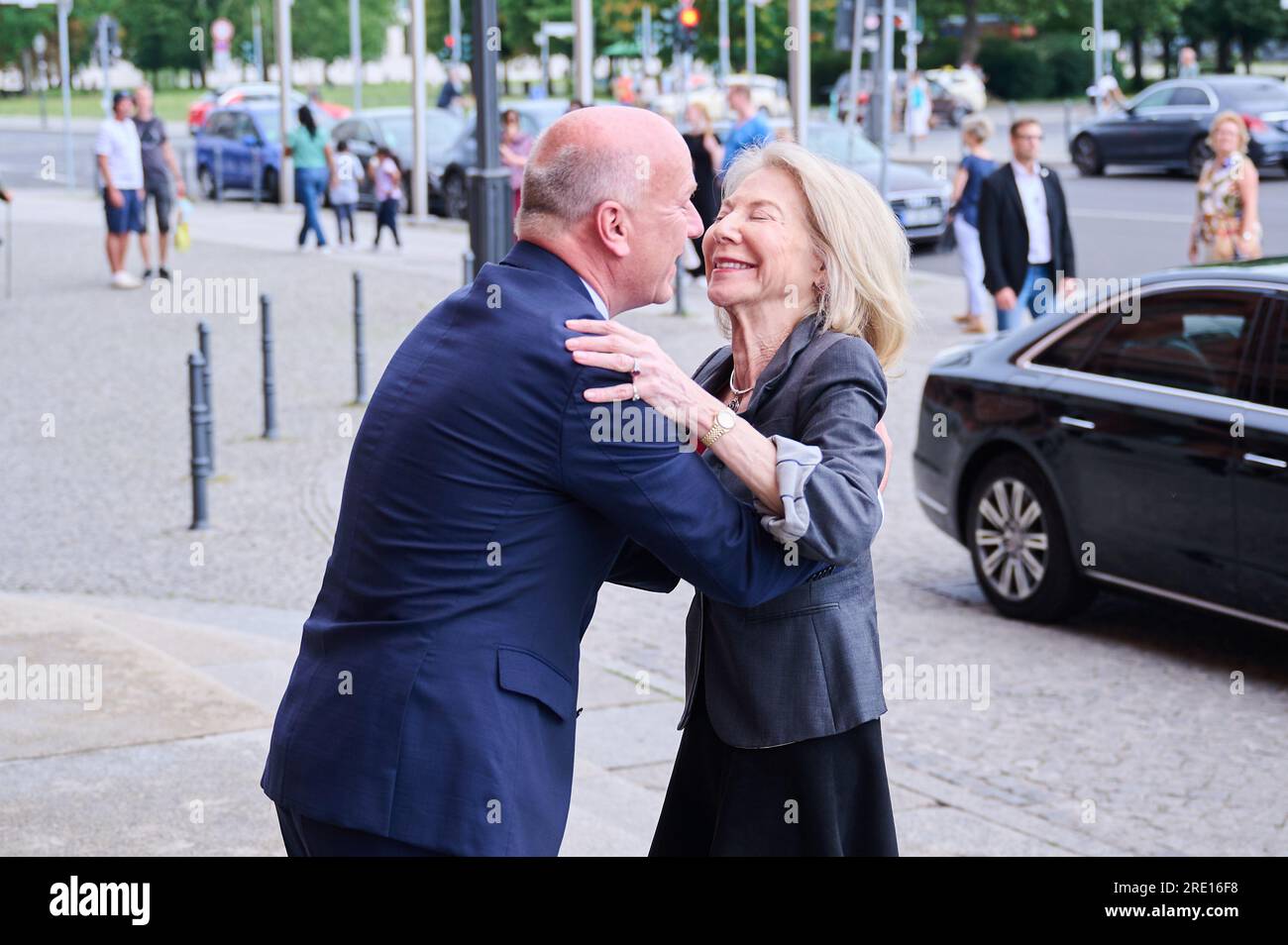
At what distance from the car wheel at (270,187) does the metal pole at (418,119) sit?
4401 mm

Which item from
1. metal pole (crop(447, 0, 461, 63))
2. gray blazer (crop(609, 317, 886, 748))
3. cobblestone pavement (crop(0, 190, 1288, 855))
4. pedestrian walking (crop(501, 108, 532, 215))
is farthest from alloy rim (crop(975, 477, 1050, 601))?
metal pole (crop(447, 0, 461, 63))

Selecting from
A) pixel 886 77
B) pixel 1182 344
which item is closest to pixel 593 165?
pixel 1182 344

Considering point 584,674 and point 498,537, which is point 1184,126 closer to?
point 584,674

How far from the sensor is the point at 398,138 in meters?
29.8

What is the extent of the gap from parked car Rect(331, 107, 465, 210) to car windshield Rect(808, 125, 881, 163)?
24.3 ft

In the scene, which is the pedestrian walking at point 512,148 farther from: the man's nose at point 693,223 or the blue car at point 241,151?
the man's nose at point 693,223

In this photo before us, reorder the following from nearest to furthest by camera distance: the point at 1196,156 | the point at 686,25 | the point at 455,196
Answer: the point at 455,196 → the point at 1196,156 → the point at 686,25

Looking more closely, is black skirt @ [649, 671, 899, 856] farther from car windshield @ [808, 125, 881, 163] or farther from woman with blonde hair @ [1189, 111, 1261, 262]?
car windshield @ [808, 125, 881, 163]

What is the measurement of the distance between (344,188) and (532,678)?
22.0 metres

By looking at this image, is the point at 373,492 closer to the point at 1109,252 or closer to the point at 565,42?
the point at 1109,252

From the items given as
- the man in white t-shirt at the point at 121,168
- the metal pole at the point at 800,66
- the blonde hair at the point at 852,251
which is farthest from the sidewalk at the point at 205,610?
the metal pole at the point at 800,66

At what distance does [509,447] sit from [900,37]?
54.9 metres

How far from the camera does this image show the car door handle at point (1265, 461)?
6723 millimetres
